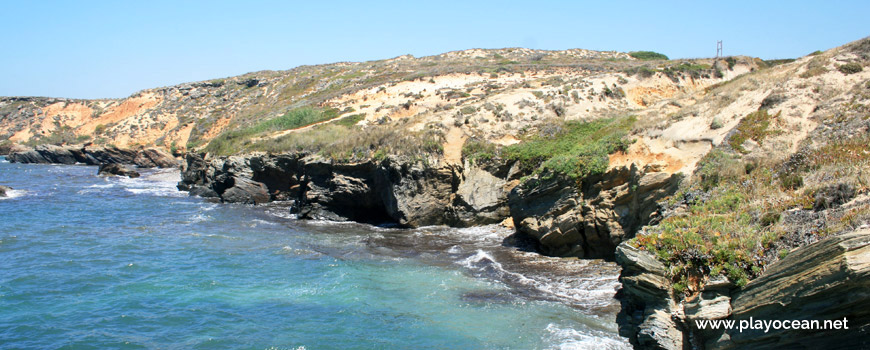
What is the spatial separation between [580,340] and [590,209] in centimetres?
731

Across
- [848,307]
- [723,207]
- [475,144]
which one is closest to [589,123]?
[475,144]

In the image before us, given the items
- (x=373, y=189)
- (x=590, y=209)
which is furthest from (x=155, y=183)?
(x=590, y=209)

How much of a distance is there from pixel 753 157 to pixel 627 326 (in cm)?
709

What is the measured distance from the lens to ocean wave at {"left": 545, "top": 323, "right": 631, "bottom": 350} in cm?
1138

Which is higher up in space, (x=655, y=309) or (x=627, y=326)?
(x=655, y=309)

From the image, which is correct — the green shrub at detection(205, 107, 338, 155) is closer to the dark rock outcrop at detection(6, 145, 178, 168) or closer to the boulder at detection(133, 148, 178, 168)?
the boulder at detection(133, 148, 178, 168)

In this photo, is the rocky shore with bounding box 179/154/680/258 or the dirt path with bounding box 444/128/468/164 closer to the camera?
the rocky shore with bounding box 179/154/680/258

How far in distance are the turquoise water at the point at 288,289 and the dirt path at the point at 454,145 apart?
4051 mm

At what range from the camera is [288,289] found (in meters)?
15.9

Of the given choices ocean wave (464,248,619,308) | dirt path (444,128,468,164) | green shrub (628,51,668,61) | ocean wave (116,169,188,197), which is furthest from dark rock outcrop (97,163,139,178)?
green shrub (628,51,668,61)

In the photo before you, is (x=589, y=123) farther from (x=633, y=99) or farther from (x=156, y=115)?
(x=156, y=115)

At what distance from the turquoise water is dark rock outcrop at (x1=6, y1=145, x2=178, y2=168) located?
33705mm

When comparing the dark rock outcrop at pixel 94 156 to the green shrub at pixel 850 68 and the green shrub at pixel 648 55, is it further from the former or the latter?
the green shrub at pixel 648 55

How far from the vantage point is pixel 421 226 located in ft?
80.7
